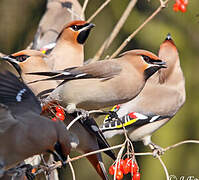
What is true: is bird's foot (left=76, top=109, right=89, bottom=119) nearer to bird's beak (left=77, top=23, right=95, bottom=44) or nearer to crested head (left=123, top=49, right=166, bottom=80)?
crested head (left=123, top=49, right=166, bottom=80)

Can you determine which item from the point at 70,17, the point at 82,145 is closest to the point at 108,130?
the point at 82,145

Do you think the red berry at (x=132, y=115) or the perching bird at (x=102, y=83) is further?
the red berry at (x=132, y=115)

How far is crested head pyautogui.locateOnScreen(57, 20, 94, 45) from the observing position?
419 cm

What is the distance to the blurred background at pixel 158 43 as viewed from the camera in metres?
6.09

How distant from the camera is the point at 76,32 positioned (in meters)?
4.21

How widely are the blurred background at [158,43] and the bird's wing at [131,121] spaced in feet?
4.70

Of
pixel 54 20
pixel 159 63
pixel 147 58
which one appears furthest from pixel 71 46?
pixel 54 20

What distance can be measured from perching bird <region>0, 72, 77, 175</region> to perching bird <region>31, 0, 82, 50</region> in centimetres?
247

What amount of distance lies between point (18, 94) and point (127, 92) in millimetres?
862

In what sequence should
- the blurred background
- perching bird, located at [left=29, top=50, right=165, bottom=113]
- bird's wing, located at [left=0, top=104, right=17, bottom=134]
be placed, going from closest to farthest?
bird's wing, located at [left=0, top=104, right=17, bottom=134] < perching bird, located at [left=29, top=50, right=165, bottom=113] < the blurred background

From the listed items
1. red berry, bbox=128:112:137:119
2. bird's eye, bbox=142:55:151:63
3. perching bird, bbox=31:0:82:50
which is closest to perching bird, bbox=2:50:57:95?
bird's eye, bbox=142:55:151:63

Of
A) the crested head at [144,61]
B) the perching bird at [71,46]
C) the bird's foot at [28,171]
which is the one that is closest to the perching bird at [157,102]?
the perching bird at [71,46]

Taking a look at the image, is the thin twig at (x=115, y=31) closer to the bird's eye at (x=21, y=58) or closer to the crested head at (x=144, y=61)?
the crested head at (x=144, y=61)

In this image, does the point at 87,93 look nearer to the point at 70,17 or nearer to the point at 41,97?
the point at 41,97
